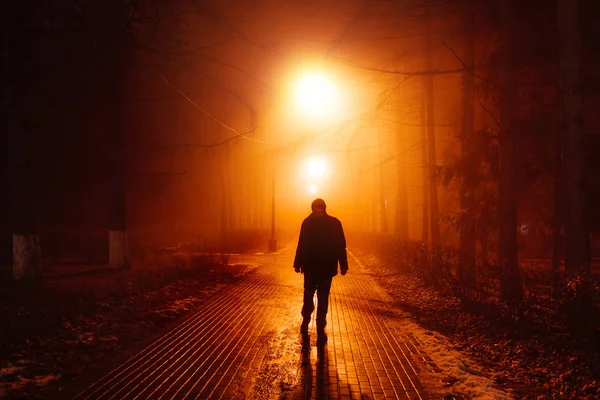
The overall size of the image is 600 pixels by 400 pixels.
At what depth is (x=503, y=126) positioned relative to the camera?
11891 millimetres

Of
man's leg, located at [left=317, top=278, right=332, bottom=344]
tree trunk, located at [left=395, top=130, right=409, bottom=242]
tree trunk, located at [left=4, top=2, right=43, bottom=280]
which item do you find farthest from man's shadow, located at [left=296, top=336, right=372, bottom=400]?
tree trunk, located at [left=395, top=130, right=409, bottom=242]

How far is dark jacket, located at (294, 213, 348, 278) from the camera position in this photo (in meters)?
7.87

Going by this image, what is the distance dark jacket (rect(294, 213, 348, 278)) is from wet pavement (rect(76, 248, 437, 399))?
114 cm

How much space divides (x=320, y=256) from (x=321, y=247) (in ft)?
0.46

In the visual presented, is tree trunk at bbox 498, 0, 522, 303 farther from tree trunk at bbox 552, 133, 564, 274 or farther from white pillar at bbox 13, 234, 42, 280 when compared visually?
white pillar at bbox 13, 234, 42, 280

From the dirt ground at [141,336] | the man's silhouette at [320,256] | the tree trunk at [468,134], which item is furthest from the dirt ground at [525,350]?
the tree trunk at [468,134]

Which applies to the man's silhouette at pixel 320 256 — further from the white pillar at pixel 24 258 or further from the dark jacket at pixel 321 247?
the white pillar at pixel 24 258

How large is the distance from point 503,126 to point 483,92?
1073 cm

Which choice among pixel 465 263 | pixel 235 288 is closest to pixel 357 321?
pixel 465 263

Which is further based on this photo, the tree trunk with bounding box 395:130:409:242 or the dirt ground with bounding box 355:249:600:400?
the tree trunk with bounding box 395:130:409:242

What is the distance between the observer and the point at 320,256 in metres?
7.88

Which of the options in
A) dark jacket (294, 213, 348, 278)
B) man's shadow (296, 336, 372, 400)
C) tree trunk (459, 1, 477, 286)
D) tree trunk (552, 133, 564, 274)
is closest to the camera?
man's shadow (296, 336, 372, 400)

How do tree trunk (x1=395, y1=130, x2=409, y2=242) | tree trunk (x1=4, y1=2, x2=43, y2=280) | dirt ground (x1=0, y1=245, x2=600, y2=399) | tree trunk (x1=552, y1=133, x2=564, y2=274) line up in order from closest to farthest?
dirt ground (x1=0, y1=245, x2=600, y2=399) < tree trunk (x1=4, y1=2, x2=43, y2=280) < tree trunk (x1=552, y1=133, x2=564, y2=274) < tree trunk (x1=395, y1=130, x2=409, y2=242)

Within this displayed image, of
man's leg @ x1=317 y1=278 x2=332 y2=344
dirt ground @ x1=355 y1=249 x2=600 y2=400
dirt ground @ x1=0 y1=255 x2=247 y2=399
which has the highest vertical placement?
man's leg @ x1=317 y1=278 x2=332 y2=344
